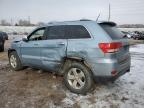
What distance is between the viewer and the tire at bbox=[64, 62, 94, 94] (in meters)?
5.38

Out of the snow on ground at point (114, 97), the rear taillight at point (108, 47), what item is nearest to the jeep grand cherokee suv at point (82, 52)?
the rear taillight at point (108, 47)

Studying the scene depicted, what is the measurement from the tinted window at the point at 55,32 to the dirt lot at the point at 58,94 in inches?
56.9

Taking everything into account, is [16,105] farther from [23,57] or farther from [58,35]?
[23,57]

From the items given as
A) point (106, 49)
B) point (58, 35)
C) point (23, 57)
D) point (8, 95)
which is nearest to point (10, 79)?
point (23, 57)

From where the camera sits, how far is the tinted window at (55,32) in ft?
20.2

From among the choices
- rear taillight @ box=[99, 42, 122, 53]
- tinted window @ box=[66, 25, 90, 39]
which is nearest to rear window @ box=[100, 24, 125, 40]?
rear taillight @ box=[99, 42, 122, 53]

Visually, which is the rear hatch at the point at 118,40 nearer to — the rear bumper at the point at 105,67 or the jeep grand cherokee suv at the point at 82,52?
the jeep grand cherokee suv at the point at 82,52

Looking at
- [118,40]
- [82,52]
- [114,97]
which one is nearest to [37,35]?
[82,52]

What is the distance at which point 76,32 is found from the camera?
5766 mm

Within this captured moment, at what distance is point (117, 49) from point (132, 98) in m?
1.27

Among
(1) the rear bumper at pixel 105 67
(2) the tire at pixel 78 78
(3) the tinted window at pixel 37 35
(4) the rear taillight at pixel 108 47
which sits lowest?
(2) the tire at pixel 78 78

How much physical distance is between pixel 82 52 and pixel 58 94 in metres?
1.28

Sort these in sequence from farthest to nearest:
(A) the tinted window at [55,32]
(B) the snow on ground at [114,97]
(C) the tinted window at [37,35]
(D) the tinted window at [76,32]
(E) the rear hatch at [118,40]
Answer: (C) the tinted window at [37,35], (A) the tinted window at [55,32], (D) the tinted window at [76,32], (E) the rear hatch at [118,40], (B) the snow on ground at [114,97]

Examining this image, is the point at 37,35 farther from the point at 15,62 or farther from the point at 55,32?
the point at 15,62
